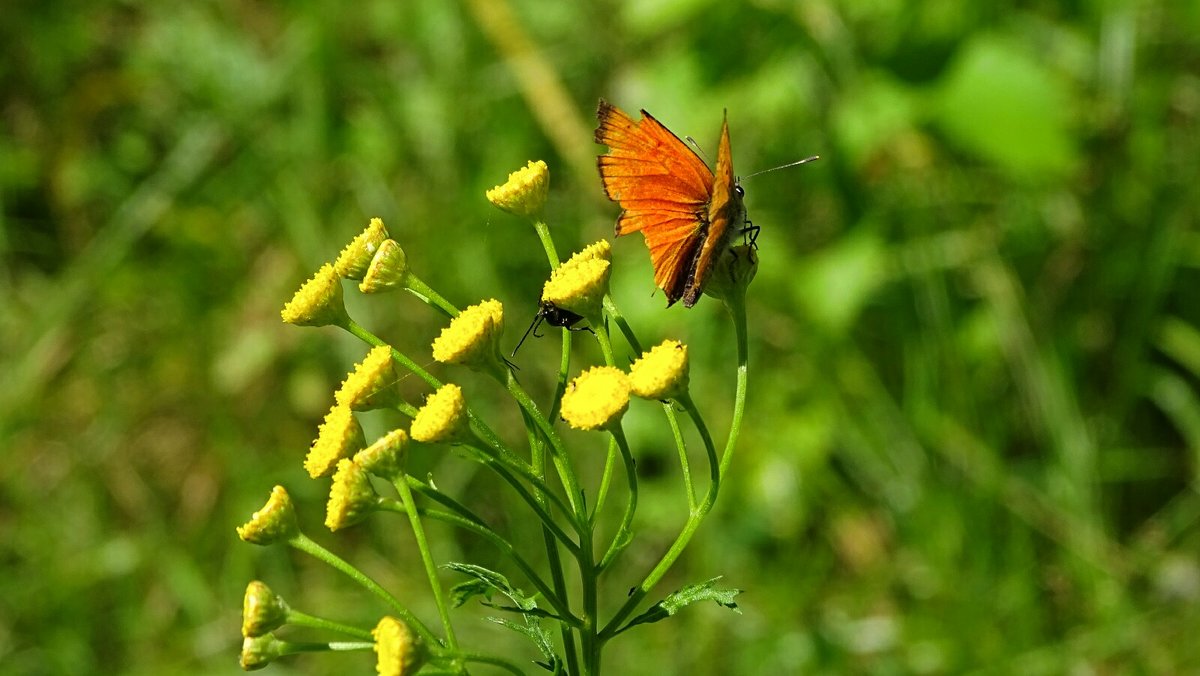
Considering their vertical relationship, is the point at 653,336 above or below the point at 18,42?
below

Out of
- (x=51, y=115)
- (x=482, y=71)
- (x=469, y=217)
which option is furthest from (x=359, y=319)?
(x=51, y=115)

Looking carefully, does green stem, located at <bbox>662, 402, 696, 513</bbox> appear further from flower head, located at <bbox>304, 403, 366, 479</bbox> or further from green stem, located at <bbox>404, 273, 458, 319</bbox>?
flower head, located at <bbox>304, 403, 366, 479</bbox>

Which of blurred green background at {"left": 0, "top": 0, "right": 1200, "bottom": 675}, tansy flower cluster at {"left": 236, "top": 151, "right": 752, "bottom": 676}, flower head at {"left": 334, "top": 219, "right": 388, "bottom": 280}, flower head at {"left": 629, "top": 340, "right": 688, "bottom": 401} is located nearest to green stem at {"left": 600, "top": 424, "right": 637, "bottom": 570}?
tansy flower cluster at {"left": 236, "top": 151, "right": 752, "bottom": 676}

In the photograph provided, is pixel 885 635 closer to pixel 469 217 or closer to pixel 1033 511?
pixel 1033 511

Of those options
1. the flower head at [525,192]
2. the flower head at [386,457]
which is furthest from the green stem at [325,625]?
the flower head at [525,192]

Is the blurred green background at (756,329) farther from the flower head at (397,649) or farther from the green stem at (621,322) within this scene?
the flower head at (397,649)

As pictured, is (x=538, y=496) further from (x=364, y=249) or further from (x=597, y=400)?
(x=364, y=249)
